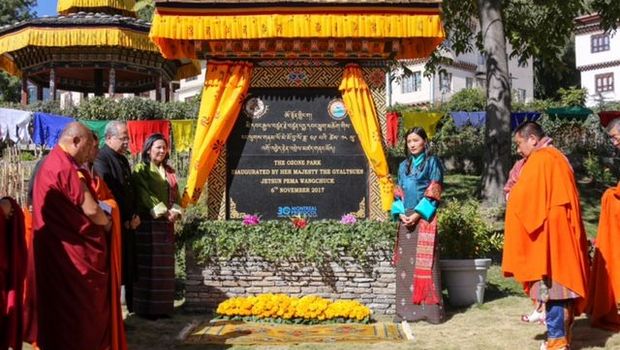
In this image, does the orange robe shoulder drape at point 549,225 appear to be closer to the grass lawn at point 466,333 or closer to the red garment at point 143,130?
the grass lawn at point 466,333

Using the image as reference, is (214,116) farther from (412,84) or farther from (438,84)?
(412,84)

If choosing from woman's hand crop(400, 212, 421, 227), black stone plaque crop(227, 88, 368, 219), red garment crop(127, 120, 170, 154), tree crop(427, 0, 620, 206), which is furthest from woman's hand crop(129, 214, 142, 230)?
red garment crop(127, 120, 170, 154)

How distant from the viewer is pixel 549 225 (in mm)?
5590

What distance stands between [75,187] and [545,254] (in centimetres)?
369

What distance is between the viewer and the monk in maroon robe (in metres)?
4.97

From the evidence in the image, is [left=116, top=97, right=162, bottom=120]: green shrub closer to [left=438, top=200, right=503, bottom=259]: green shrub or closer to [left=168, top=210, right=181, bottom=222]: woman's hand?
[left=168, top=210, right=181, bottom=222]: woman's hand

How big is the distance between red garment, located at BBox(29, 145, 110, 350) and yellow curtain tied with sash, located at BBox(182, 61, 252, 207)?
2990 millimetres

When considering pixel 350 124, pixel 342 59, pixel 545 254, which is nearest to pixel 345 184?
pixel 350 124

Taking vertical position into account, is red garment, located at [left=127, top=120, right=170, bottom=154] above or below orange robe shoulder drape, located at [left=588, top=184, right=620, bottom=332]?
above

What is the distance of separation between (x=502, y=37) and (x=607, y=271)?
7467 mm

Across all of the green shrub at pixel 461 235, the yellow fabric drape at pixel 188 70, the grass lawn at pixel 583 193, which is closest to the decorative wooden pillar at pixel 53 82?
the yellow fabric drape at pixel 188 70

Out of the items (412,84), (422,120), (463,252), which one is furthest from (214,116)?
(412,84)

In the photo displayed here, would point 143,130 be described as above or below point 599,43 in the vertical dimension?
below

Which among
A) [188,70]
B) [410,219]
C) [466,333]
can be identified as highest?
[188,70]
